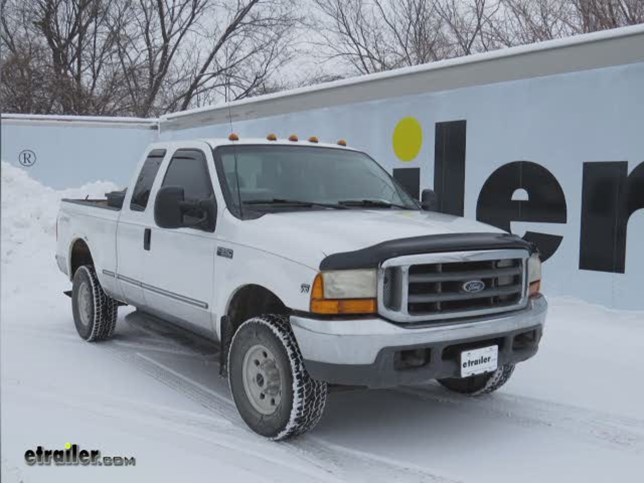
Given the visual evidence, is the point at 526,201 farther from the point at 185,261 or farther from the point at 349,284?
the point at 349,284

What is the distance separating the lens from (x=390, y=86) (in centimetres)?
1002

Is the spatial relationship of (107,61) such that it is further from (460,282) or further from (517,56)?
(460,282)

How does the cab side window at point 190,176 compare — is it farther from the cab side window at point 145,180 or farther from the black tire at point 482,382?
the black tire at point 482,382

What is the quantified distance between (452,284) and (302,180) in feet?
5.11

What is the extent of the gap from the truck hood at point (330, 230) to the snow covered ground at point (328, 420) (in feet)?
3.92

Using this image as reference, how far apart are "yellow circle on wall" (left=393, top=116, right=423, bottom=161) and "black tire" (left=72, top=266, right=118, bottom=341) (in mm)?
4893

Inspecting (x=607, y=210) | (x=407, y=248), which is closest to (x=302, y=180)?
(x=407, y=248)

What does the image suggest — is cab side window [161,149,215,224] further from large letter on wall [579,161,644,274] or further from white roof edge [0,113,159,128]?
white roof edge [0,113,159,128]

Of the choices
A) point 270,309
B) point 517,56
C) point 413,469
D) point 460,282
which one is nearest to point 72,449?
point 270,309

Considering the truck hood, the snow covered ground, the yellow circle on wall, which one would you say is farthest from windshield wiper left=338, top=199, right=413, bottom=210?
the yellow circle on wall

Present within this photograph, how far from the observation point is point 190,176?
17.3ft

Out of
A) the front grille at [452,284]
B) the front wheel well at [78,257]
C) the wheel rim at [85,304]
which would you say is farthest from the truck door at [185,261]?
the front wheel well at [78,257]

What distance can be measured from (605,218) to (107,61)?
27479mm

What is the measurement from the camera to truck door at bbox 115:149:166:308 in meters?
5.61
